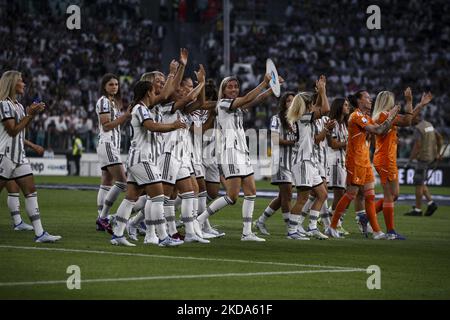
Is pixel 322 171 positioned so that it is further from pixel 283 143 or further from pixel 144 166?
pixel 144 166

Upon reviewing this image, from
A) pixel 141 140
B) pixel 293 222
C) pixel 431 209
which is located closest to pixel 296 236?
pixel 293 222

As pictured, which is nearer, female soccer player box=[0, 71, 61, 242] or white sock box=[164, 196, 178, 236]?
female soccer player box=[0, 71, 61, 242]

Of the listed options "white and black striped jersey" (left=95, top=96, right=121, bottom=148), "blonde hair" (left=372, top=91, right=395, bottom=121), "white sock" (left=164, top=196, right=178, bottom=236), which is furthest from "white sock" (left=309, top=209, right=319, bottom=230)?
"white and black striped jersey" (left=95, top=96, right=121, bottom=148)

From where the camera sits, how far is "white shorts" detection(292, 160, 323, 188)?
55.5 feet

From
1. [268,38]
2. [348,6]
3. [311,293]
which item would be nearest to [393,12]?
[348,6]

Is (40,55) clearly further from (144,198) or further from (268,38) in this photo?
(144,198)

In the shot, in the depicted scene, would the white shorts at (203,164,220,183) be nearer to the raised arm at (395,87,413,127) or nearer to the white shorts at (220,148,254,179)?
the white shorts at (220,148,254,179)

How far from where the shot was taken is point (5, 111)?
48.0ft

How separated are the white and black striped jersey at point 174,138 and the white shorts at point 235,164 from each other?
63cm

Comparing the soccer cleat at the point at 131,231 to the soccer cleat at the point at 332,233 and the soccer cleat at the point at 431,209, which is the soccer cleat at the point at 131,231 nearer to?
the soccer cleat at the point at 332,233

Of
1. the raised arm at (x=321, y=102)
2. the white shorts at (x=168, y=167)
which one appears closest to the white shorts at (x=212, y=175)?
the raised arm at (x=321, y=102)

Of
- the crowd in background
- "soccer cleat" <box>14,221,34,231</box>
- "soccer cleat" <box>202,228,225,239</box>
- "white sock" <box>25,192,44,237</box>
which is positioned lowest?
"soccer cleat" <box>202,228,225,239</box>

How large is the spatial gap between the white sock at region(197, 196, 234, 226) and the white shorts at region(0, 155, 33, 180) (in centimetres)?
318

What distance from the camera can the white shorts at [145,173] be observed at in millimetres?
14539
